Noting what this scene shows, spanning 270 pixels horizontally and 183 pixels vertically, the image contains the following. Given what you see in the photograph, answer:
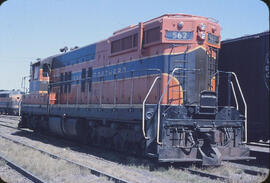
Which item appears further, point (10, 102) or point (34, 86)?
point (10, 102)

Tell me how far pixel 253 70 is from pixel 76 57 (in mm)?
7883

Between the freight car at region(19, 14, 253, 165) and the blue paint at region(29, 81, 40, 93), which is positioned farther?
the blue paint at region(29, 81, 40, 93)

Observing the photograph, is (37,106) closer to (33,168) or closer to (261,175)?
(33,168)

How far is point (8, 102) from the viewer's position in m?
40.6

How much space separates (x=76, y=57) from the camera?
14.2 metres

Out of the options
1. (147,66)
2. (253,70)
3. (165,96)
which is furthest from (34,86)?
(253,70)

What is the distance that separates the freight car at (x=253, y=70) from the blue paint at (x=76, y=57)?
5.32 meters

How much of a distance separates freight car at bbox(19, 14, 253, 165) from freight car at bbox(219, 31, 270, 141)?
0.83m

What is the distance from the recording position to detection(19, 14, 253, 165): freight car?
8.13m

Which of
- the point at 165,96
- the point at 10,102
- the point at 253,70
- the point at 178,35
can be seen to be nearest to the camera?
the point at 165,96

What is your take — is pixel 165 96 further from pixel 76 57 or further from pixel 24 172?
pixel 76 57

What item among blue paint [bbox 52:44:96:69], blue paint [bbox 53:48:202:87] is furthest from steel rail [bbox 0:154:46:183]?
blue paint [bbox 52:44:96:69]

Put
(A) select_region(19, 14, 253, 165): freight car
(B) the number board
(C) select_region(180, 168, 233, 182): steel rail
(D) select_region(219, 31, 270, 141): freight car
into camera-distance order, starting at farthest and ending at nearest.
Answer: (D) select_region(219, 31, 270, 141): freight car → (B) the number board → (A) select_region(19, 14, 253, 165): freight car → (C) select_region(180, 168, 233, 182): steel rail

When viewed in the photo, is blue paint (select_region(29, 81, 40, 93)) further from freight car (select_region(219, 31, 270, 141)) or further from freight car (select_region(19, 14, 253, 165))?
freight car (select_region(219, 31, 270, 141))
